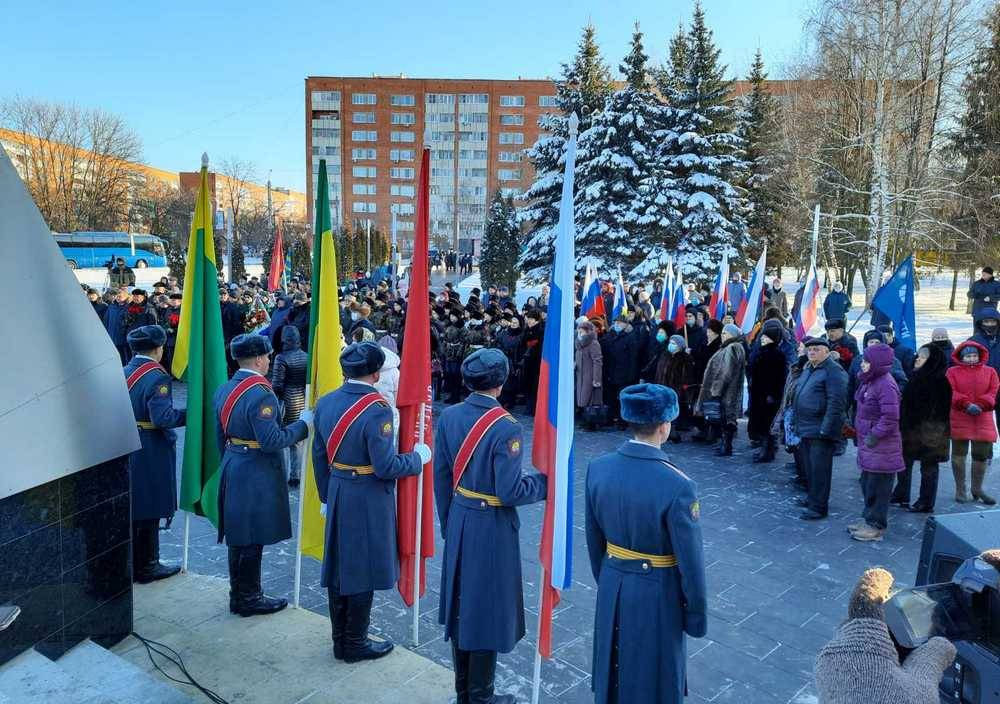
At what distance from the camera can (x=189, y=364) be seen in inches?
216

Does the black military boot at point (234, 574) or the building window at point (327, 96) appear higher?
the building window at point (327, 96)

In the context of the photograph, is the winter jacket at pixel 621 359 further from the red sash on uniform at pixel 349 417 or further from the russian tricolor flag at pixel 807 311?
the red sash on uniform at pixel 349 417

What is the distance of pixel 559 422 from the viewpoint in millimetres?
3732

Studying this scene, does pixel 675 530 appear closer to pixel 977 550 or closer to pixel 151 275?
pixel 977 550

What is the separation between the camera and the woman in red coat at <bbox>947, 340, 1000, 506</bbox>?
24.6ft

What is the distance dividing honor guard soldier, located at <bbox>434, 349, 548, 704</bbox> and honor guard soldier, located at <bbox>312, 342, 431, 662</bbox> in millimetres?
530

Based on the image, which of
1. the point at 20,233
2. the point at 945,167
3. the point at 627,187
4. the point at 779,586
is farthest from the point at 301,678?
the point at 945,167

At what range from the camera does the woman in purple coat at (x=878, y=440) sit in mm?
6660

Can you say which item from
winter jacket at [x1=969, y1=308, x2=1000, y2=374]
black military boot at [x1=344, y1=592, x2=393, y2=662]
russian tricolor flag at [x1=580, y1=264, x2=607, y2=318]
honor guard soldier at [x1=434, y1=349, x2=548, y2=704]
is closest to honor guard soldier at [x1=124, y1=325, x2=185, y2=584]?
black military boot at [x1=344, y1=592, x2=393, y2=662]

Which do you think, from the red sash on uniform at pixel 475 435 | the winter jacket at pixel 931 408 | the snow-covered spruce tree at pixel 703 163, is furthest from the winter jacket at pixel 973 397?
the snow-covered spruce tree at pixel 703 163

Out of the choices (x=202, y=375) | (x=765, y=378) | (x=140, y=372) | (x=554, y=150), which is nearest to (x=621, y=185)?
(x=554, y=150)

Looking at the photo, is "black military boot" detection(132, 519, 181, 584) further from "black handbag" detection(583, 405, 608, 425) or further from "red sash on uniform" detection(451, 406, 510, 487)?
"black handbag" detection(583, 405, 608, 425)

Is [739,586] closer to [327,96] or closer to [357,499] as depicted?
[357,499]

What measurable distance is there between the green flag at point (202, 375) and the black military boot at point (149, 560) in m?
0.29
